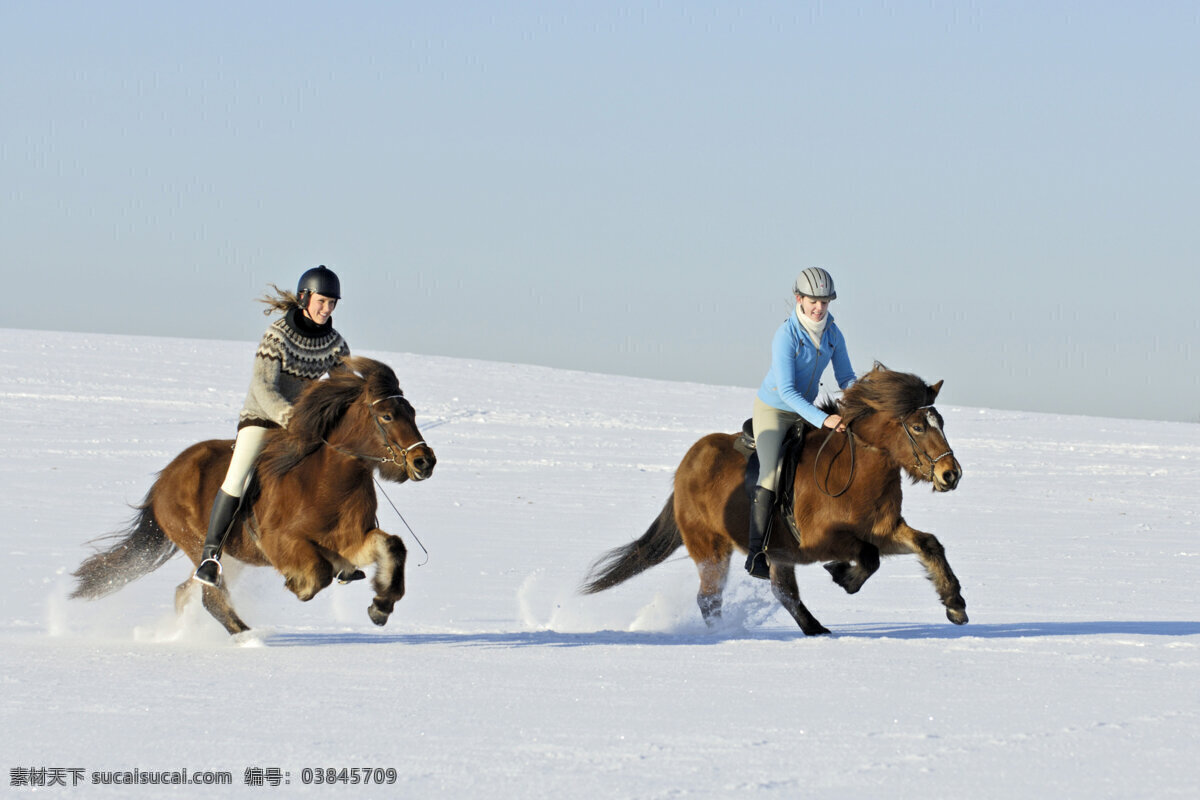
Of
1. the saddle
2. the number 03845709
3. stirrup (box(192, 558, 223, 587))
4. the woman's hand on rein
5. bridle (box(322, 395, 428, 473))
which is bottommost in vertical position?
stirrup (box(192, 558, 223, 587))

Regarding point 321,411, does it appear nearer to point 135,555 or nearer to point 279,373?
point 279,373

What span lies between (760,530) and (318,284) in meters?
2.95

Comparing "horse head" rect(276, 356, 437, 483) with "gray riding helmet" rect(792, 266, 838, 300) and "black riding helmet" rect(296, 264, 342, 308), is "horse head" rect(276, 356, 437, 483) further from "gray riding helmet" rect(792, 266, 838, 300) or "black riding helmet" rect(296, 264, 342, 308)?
"gray riding helmet" rect(792, 266, 838, 300)

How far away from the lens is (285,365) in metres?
7.87

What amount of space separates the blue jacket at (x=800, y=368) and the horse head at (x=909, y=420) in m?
0.28

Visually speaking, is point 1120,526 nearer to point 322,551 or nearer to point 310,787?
point 322,551

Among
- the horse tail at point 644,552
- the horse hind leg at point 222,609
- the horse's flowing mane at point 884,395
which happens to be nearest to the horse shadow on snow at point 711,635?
the horse hind leg at point 222,609

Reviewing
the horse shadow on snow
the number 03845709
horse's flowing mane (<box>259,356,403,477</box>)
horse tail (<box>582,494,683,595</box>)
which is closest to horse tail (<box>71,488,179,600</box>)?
the horse shadow on snow

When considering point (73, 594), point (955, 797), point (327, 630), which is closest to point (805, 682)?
point (955, 797)

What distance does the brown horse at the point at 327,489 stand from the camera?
7.17 meters

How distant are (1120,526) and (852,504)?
10.9 meters

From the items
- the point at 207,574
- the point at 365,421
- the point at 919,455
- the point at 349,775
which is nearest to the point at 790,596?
the point at 919,455

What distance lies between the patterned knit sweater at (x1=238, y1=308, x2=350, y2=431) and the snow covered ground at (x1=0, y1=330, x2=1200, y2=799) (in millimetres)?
1185

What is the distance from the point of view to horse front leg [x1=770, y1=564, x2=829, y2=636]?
8.34m
